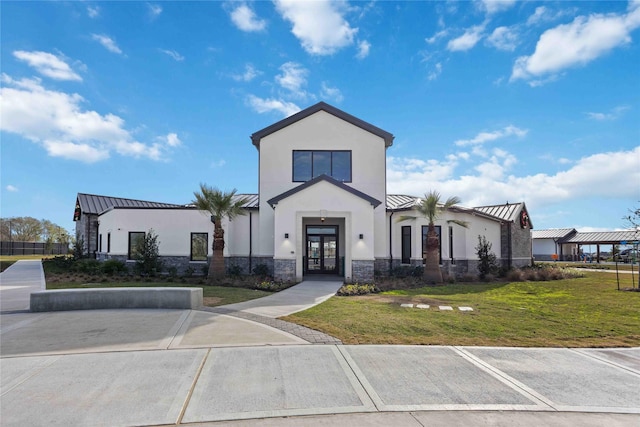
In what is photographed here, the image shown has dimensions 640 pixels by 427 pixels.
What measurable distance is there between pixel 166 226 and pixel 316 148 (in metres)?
9.60

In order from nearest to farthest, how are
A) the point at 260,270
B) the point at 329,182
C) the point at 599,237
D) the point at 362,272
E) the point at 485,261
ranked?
the point at 362,272, the point at 329,182, the point at 260,270, the point at 485,261, the point at 599,237

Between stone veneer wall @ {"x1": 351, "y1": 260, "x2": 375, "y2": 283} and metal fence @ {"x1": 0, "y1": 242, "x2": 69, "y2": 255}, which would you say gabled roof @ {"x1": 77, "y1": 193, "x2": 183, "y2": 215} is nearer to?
stone veneer wall @ {"x1": 351, "y1": 260, "x2": 375, "y2": 283}

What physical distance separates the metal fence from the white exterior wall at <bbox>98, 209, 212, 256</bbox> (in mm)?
31077

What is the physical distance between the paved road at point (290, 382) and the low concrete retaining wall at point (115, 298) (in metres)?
2.67

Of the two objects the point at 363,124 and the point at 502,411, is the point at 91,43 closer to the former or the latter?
the point at 363,124

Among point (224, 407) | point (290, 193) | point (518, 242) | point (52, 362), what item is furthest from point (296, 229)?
point (518, 242)

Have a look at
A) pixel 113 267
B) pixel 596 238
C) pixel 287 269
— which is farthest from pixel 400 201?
pixel 596 238

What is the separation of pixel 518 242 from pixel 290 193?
15302 mm

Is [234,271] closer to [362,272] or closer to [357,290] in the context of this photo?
[362,272]

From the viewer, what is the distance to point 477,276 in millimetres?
19953

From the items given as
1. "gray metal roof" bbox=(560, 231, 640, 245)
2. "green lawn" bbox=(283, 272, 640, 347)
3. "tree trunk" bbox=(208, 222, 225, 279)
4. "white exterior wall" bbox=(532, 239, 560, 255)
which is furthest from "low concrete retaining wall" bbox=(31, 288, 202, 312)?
"white exterior wall" bbox=(532, 239, 560, 255)

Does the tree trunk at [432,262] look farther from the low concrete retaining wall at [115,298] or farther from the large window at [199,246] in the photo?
the large window at [199,246]

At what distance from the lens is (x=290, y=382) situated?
521 centimetres

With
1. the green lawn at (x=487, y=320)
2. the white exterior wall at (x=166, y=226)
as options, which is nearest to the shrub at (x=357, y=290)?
the green lawn at (x=487, y=320)
